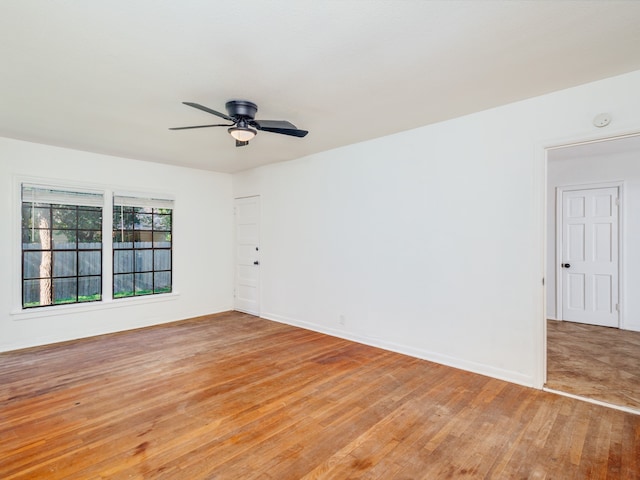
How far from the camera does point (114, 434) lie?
231cm

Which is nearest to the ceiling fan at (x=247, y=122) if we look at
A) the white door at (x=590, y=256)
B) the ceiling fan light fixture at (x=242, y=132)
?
the ceiling fan light fixture at (x=242, y=132)

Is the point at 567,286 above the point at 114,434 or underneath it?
above

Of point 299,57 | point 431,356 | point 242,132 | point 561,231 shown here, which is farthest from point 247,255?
point 561,231

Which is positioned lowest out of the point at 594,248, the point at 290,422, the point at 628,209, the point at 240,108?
the point at 290,422

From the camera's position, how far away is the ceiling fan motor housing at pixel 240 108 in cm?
294

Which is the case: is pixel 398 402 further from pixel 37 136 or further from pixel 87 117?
pixel 37 136

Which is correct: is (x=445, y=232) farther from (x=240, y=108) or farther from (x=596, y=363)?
(x=240, y=108)

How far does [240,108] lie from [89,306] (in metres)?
3.77

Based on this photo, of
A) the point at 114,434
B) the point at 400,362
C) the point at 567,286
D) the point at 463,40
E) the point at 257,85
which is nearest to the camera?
the point at 463,40

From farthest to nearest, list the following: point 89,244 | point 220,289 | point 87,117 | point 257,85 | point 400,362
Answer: point 220,289 → point 89,244 → point 400,362 → point 87,117 → point 257,85

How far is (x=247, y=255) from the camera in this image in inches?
240

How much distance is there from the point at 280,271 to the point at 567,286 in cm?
469

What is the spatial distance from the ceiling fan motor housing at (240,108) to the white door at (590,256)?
17.1 feet

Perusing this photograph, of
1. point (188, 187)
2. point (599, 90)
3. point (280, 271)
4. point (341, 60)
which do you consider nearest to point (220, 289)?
point (280, 271)
